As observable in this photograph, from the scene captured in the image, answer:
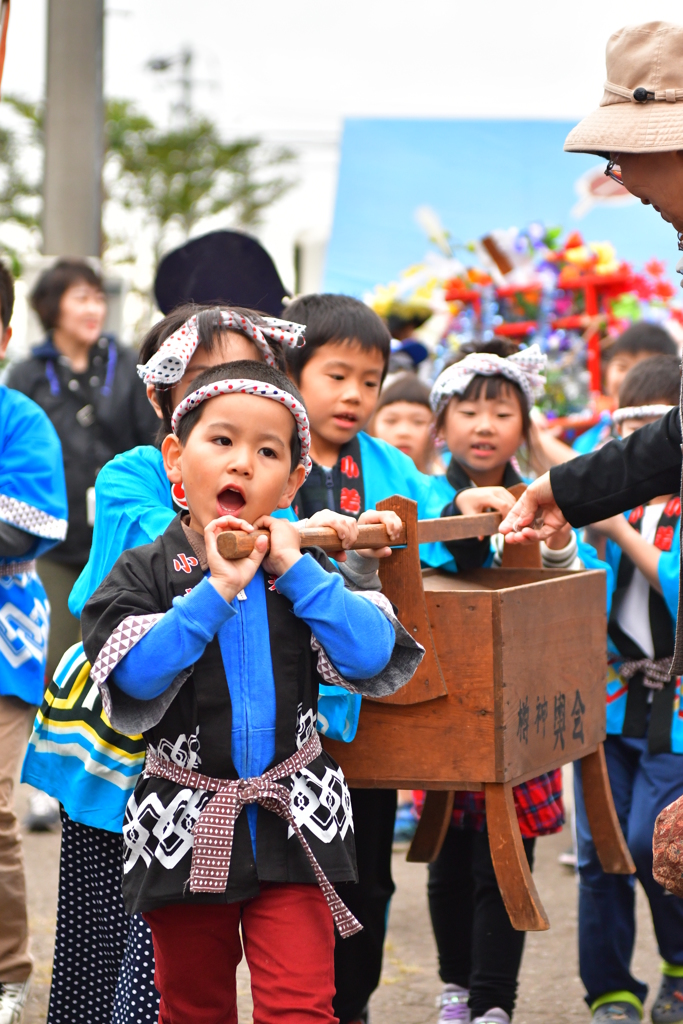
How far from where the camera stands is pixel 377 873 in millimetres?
2967

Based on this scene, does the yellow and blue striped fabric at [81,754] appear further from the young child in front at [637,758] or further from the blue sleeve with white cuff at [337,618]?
the young child in front at [637,758]

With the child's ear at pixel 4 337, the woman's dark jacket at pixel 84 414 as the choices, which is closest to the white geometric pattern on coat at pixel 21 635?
the child's ear at pixel 4 337

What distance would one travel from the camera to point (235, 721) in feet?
6.81

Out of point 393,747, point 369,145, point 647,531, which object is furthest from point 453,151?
point 393,747

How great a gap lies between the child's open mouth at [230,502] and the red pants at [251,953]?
611mm

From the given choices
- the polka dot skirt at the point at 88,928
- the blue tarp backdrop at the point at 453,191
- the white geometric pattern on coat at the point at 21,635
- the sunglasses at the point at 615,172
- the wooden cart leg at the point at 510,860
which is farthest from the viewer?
the blue tarp backdrop at the point at 453,191

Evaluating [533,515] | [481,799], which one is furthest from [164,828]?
[481,799]

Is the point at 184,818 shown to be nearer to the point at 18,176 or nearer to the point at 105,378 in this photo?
the point at 105,378

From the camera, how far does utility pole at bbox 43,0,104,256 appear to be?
877 cm

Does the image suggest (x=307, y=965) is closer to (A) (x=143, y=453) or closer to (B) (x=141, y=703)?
(B) (x=141, y=703)

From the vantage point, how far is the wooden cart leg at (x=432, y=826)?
9.80 ft

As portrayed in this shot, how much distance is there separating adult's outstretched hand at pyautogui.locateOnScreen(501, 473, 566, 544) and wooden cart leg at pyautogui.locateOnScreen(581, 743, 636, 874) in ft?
1.90

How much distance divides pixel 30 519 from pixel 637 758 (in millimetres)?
1630

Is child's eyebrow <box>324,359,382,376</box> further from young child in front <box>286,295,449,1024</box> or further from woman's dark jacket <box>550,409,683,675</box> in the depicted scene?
woman's dark jacket <box>550,409,683,675</box>
